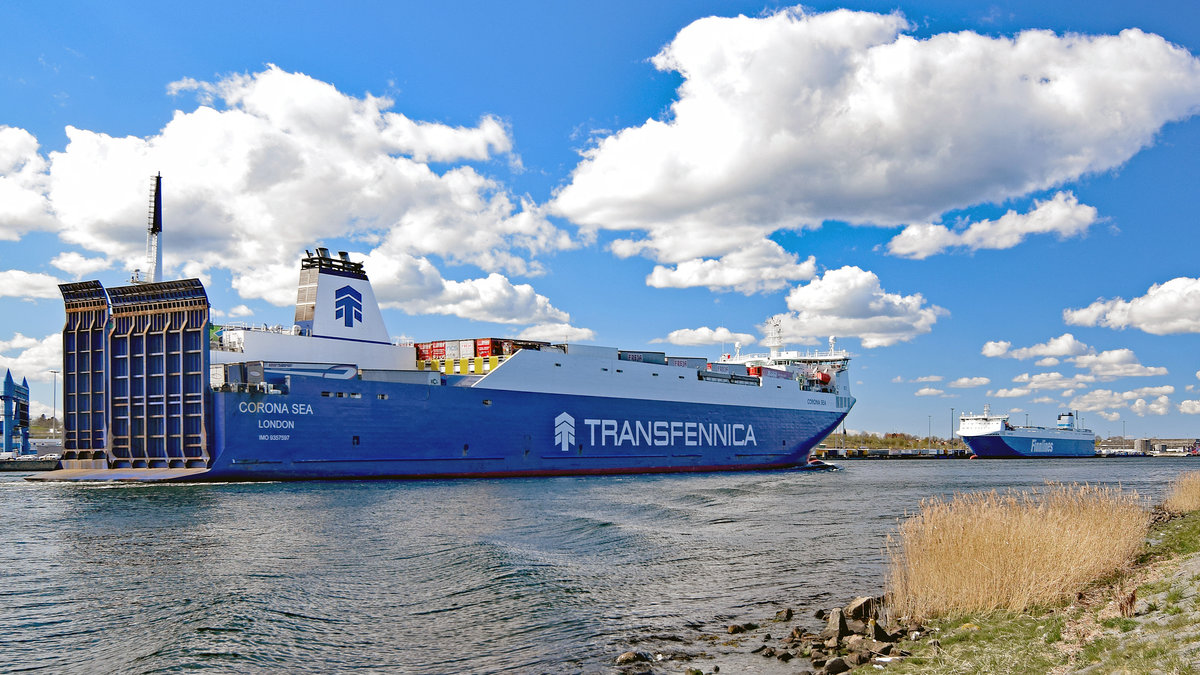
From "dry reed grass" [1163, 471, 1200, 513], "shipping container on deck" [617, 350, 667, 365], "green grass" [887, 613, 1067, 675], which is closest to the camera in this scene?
"green grass" [887, 613, 1067, 675]

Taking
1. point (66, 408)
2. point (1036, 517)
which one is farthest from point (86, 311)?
point (1036, 517)

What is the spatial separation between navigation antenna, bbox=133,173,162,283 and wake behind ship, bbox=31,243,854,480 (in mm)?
2176

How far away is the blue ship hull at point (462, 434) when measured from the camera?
27.9m

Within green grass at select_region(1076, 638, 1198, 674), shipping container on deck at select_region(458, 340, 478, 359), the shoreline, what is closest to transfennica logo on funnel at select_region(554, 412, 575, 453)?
shipping container on deck at select_region(458, 340, 478, 359)

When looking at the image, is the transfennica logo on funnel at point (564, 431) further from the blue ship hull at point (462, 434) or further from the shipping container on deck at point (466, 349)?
the shipping container on deck at point (466, 349)

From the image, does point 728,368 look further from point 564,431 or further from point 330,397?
point 330,397

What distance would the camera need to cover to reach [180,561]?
13891 mm

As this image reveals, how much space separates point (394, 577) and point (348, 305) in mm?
24627

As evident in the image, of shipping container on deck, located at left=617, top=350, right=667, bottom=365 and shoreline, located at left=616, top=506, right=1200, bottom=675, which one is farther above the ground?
shipping container on deck, located at left=617, top=350, right=667, bottom=365

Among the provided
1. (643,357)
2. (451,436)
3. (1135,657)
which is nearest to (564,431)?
(451,436)

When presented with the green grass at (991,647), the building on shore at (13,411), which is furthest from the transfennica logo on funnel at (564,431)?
the building on shore at (13,411)

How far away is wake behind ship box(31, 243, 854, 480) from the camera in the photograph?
28.0 meters

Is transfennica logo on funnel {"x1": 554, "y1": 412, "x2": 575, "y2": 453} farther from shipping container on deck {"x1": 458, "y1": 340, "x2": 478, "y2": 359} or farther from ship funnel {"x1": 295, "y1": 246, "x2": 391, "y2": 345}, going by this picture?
ship funnel {"x1": 295, "y1": 246, "x2": 391, "y2": 345}

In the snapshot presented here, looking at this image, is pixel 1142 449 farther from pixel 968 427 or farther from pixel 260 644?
pixel 260 644
